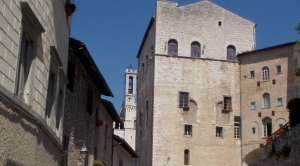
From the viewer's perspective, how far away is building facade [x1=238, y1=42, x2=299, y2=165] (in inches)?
1674

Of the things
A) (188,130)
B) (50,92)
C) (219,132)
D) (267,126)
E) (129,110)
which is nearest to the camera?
(50,92)

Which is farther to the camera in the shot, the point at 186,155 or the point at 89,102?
the point at 186,155

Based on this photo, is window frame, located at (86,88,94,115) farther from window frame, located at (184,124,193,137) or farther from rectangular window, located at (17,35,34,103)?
window frame, located at (184,124,193,137)

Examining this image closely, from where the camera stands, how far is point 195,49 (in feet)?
155

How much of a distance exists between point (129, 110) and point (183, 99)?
182ft

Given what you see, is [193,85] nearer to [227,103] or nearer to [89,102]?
[227,103]

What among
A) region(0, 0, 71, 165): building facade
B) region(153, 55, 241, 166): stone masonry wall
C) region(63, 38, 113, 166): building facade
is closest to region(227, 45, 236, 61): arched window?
region(153, 55, 241, 166): stone masonry wall

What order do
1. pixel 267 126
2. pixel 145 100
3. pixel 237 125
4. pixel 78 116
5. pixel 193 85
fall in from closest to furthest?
pixel 78 116
pixel 267 126
pixel 237 125
pixel 193 85
pixel 145 100

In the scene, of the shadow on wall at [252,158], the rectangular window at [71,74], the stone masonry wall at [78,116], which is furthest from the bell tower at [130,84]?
the rectangular window at [71,74]

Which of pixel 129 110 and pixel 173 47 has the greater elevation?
pixel 129 110

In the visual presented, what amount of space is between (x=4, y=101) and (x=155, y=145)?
3673cm

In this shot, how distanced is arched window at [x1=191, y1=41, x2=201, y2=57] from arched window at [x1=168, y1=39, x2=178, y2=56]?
5.27 ft

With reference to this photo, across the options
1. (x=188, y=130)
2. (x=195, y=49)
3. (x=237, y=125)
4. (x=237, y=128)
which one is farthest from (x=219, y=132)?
(x=195, y=49)

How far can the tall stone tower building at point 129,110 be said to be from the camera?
9581 centimetres
